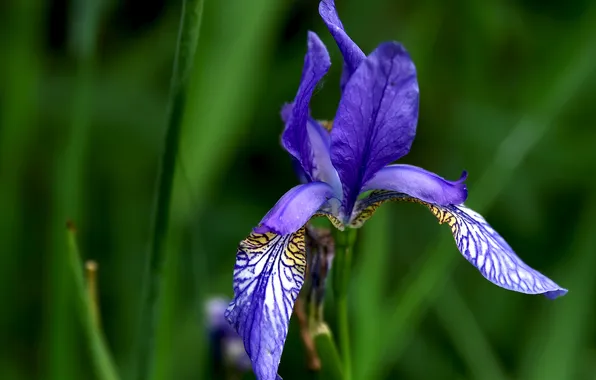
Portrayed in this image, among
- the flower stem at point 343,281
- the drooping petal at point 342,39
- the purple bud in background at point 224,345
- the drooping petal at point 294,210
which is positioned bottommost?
the purple bud in background at point 224,345

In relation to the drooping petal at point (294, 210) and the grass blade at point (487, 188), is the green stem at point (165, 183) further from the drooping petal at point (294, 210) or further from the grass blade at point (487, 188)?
the grass blade at point (487, 188)

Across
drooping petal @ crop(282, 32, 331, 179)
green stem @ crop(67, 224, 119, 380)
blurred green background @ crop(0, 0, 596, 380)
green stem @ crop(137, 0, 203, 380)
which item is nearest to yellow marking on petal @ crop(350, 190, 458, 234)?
drooping petal @ crop(282, 32, 331, 179)

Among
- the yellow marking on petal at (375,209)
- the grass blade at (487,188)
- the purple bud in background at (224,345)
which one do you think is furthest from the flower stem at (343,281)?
the purple bud in background at (224,345)

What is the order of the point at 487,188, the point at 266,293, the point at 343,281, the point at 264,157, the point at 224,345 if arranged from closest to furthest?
the point at 266,293 < the point at 343,281 < the point at 224,345 < the point at 487,188 < the point at 264,157

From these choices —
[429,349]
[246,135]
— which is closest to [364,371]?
[429,349]

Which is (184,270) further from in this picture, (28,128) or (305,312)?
(305,312)

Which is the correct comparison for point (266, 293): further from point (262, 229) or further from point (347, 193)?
point (347, 193)

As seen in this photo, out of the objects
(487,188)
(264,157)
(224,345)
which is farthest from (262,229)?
(264,157)
